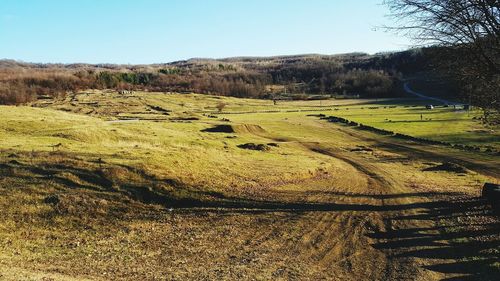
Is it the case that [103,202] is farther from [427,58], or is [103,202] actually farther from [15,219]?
[427,58]

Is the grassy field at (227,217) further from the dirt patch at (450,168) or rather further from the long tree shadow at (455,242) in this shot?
the dirt patch at (450,168)

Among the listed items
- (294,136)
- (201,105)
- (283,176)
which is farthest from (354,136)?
(201,105)

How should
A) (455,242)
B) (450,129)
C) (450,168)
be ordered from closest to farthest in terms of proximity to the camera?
(455,242), (450,168), (450,129)

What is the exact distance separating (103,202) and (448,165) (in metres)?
31.1

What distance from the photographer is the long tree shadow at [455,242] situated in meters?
17.0

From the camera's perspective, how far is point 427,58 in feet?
79.4

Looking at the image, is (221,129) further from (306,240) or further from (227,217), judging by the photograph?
(306,240)

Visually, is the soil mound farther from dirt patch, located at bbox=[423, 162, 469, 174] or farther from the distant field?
the distant field

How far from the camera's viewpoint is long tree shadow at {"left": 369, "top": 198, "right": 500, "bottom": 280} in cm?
1703

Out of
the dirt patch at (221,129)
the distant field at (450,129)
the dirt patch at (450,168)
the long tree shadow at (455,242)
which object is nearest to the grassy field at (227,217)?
the long tree shadow at (455,242)

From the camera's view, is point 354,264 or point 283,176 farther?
point 283,176

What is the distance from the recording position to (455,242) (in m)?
19.7

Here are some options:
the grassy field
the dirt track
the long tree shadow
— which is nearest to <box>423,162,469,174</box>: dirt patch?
the grassy field

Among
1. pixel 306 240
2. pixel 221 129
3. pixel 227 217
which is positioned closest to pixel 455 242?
pixel 306 240
